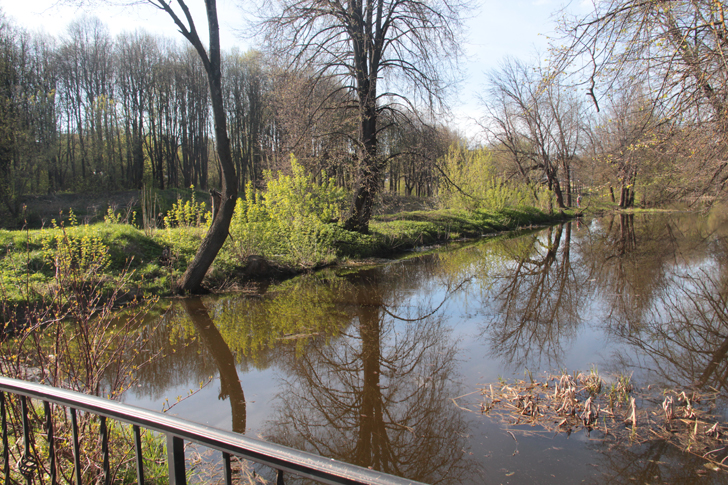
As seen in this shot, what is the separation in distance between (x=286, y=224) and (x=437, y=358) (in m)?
7.01

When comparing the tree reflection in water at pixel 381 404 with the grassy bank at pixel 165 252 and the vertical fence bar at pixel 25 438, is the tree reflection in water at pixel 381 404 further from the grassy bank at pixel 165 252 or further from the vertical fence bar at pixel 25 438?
the grassy bank at pixel 165 252

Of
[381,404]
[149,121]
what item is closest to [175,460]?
[381,404]

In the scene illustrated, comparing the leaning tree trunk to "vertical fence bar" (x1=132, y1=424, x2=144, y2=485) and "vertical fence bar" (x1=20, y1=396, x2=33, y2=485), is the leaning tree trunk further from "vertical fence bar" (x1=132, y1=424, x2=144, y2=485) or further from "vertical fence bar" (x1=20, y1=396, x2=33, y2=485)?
"vertical fence bar" (x1=132, y1=424, x2=144, y2=485)

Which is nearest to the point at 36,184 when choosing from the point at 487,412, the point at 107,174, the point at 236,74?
the point at 107,174

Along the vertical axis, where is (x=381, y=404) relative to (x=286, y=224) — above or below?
below

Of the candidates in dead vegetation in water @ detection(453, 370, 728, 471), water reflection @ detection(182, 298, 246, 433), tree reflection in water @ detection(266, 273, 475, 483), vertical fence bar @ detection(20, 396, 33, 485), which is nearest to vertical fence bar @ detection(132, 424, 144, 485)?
vertical fence bar @ detection(20, 396, 33, 485)

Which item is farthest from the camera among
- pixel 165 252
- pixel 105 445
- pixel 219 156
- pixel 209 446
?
pixel 165 252

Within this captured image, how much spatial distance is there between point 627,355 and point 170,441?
19.3 ft

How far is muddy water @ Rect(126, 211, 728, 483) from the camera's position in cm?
344

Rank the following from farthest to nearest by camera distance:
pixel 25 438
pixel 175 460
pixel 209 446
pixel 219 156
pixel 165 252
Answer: pixel 165 252 < pixel 219 156 < pixel 25 438 < pixel 175 460 < pixel 209 446

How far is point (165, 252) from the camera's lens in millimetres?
Answer: 9648

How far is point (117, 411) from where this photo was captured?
1.40 meters

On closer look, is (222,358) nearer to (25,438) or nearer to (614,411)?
(25,438)

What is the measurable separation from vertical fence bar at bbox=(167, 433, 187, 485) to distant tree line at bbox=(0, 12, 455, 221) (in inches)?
477
